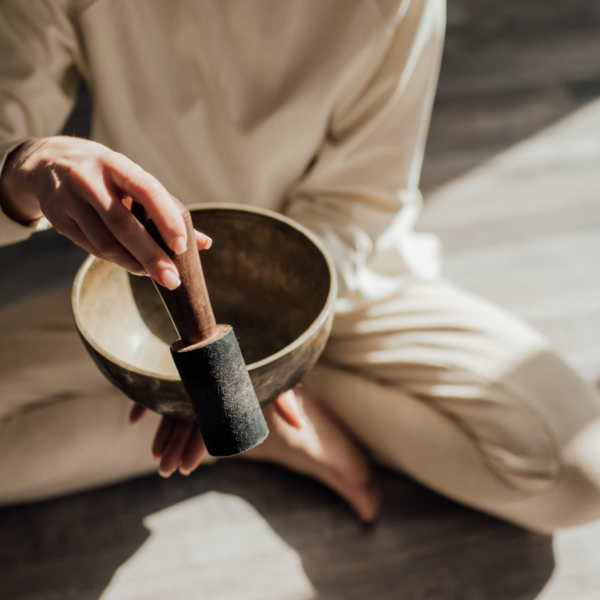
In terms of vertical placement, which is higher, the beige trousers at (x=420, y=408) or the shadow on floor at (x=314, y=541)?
the beige trousers at (x=420, y=408)

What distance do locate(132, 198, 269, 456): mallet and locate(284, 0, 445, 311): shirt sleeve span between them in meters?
0.37

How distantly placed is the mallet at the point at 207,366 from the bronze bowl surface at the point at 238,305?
26 mm

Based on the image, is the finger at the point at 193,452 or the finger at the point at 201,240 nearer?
the finger at the point at 201,240

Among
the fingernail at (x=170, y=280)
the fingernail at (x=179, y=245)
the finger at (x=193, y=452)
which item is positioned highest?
the fingernail at (x=179, y=245)

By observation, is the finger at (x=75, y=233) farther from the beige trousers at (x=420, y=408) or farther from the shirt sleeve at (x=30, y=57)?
the beige trousers at (x=420, y=408)

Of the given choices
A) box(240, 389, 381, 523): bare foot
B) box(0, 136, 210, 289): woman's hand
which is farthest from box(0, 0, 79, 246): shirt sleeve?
box(240, 389, 381, 523): bare foot

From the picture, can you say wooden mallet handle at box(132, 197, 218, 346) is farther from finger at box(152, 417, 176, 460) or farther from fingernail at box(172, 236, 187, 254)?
finger at box(152, 417, 176, 460)

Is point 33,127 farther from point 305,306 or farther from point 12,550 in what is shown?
point 12,550

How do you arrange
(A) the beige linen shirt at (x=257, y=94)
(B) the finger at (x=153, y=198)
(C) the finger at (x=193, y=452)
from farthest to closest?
(A) the beige linen shirt at (x=257, y=94) < (C) the finger at (x=193, y=452) < (B) the finger at (x=153, y=198)

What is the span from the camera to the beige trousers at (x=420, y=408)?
85 cm

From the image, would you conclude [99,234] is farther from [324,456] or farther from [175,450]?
[324,456]

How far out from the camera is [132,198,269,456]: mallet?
0.46m

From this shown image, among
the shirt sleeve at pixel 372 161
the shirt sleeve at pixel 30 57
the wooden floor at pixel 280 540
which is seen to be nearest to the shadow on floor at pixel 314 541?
the wooden floor at pixel 280 540

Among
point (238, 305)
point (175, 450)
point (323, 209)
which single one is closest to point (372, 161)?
point (323, 209)
